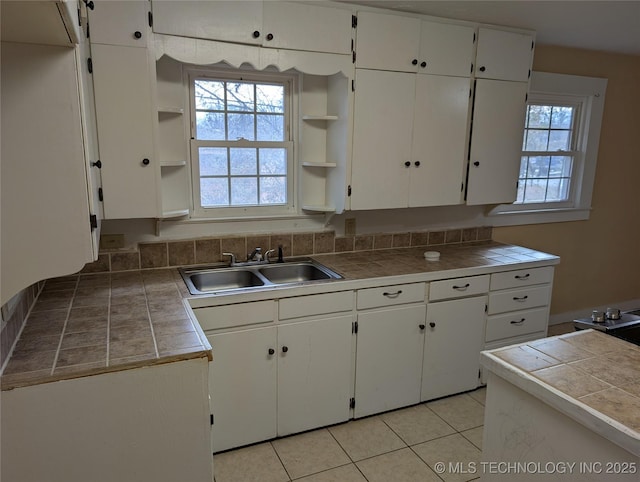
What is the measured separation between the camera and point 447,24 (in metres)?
2.70

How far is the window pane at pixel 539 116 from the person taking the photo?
3.58 metres

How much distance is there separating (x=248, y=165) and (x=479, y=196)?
5.32ft

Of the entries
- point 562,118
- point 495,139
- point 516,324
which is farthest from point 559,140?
point 516,324

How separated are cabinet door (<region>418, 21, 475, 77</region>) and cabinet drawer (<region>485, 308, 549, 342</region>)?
162 cm

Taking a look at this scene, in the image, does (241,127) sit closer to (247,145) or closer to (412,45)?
(247,145)

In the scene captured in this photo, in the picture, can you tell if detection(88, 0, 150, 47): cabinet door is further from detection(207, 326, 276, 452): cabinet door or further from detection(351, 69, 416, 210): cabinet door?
detection(207, 326, 276, 452): cabinet door

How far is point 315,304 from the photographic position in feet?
7.50

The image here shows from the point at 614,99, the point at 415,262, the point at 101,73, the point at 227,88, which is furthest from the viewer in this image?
the point at 614,99

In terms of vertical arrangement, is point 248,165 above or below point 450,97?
below

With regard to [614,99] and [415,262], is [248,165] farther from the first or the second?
[614,99]

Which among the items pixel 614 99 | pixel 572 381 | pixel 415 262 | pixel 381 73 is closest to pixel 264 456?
pixel 415 262

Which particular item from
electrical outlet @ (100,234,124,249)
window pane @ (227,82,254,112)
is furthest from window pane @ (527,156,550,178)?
electrical outlet @ (100,234,124,249)

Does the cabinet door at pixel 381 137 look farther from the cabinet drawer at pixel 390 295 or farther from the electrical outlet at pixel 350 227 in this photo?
the cabinet drawer at pixel 390 295

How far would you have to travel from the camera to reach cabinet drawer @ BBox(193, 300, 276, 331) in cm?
205
